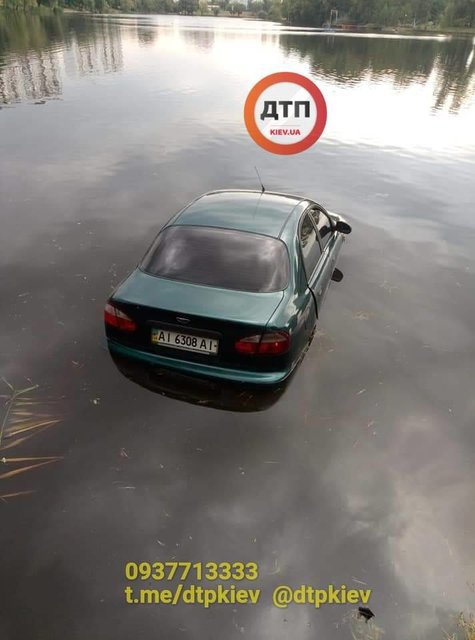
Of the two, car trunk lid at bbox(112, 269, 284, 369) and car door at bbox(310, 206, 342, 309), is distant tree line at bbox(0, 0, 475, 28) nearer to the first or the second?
car door at bbox(310, 206, 342, 309)

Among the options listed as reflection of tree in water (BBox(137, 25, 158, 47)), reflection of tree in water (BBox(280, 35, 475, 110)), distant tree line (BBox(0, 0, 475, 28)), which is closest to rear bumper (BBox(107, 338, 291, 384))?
reflection of tree in water (BBox(280, 35, 475, 110))

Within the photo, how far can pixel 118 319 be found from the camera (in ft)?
13.0

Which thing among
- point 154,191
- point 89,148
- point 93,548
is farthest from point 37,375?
Answer: point 89,148

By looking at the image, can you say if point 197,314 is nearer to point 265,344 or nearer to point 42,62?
point 265,344

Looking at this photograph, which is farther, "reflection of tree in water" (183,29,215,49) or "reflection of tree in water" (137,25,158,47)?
"reflection of tree in water" (183,29,215,49)

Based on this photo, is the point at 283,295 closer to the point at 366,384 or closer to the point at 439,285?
the point at 366,384

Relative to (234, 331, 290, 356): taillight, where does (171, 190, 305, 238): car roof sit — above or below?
above

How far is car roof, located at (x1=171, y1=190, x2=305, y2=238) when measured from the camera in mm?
4461

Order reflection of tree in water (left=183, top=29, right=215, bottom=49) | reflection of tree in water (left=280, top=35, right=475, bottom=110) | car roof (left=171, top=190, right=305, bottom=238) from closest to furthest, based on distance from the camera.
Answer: car roof (left=171, top=190, right=305, bottom=238)
reflection of tree in water (left=280, top=35, right=475, bottom=110)
reflection of tree in water (left=183, top=29, right=215, bottom=49)

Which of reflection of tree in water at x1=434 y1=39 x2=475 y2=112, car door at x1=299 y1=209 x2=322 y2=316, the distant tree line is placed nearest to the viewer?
car door at x1=299 y1=209 x2=322 y2=316

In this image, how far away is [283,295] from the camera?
3951 mm

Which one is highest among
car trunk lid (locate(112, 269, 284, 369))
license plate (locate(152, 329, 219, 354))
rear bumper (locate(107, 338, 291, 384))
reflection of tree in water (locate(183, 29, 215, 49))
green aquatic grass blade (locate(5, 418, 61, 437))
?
car trunk lid (locate(112, 269, 284, 369))

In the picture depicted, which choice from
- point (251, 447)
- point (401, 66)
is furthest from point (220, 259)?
point (401, 66)

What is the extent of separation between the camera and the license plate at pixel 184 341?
3.76m
